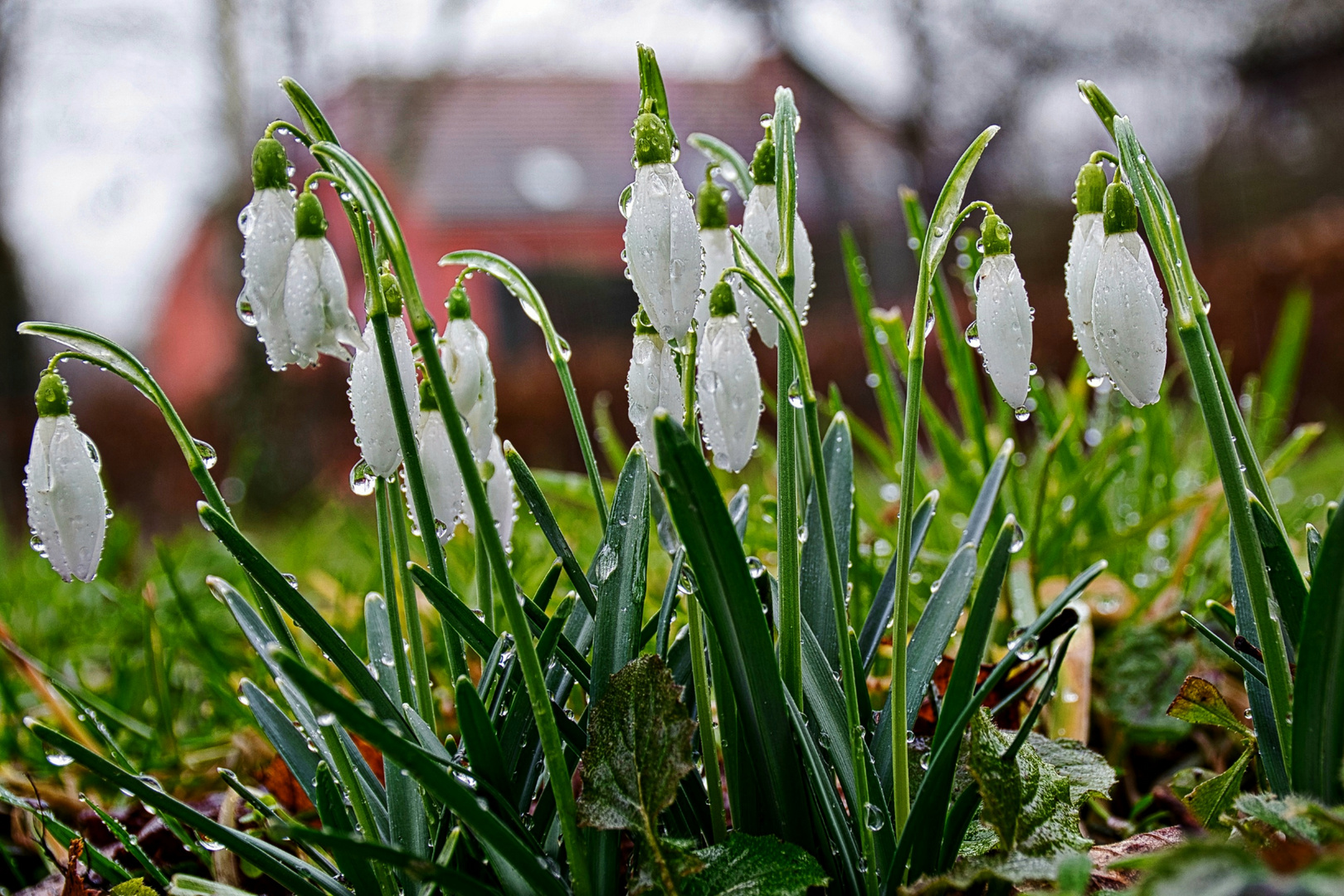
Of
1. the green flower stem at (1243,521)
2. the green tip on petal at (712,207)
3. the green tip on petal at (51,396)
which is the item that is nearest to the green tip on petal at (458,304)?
the green tip on petal at (712,207)

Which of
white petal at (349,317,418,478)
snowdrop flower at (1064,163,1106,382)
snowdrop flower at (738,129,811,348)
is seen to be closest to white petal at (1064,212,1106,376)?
snowdrop flower at (1064,163,1106,382)

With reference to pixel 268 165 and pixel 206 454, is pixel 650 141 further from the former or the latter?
pixel 206 454

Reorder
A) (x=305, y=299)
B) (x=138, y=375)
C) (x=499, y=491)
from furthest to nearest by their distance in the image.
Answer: (x=499, y=491), (x=138, y=375), (x=305, y=299)

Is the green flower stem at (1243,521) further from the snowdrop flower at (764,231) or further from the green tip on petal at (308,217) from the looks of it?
the green tip on petal at (308,217)

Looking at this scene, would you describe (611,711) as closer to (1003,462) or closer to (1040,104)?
(1003,462)

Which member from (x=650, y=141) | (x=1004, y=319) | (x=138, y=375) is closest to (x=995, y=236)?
(x=1004, y=319)

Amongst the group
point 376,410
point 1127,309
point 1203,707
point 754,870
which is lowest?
point 754,870
